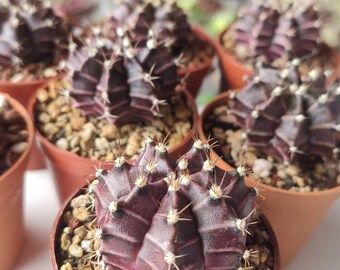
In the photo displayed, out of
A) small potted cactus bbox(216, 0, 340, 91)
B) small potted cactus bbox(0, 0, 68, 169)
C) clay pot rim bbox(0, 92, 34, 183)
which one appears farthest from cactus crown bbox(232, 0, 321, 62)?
clay pot rim bbox(0, 92, 34, 183)

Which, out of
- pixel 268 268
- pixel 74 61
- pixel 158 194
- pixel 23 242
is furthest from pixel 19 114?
pixel 268 268

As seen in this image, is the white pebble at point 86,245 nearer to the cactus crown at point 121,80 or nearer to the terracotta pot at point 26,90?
the cactus crown at point 121,80

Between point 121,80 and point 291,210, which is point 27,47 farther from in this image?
point 291,210

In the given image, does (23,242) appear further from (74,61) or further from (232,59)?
(232,59)

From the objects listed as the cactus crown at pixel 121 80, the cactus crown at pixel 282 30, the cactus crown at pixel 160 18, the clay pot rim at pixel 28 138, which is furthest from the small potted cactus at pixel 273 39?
the clay pot rim at pixel 28 138

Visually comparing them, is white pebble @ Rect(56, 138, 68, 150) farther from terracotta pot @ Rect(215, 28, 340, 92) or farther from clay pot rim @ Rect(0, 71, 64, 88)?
terracotta pot @ Rect(215, 28, 340, 92)

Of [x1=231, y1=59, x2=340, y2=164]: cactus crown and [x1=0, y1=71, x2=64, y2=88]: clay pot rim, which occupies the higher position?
[x1=231, y1=59, x2=340, y2=164]: cactus crown
